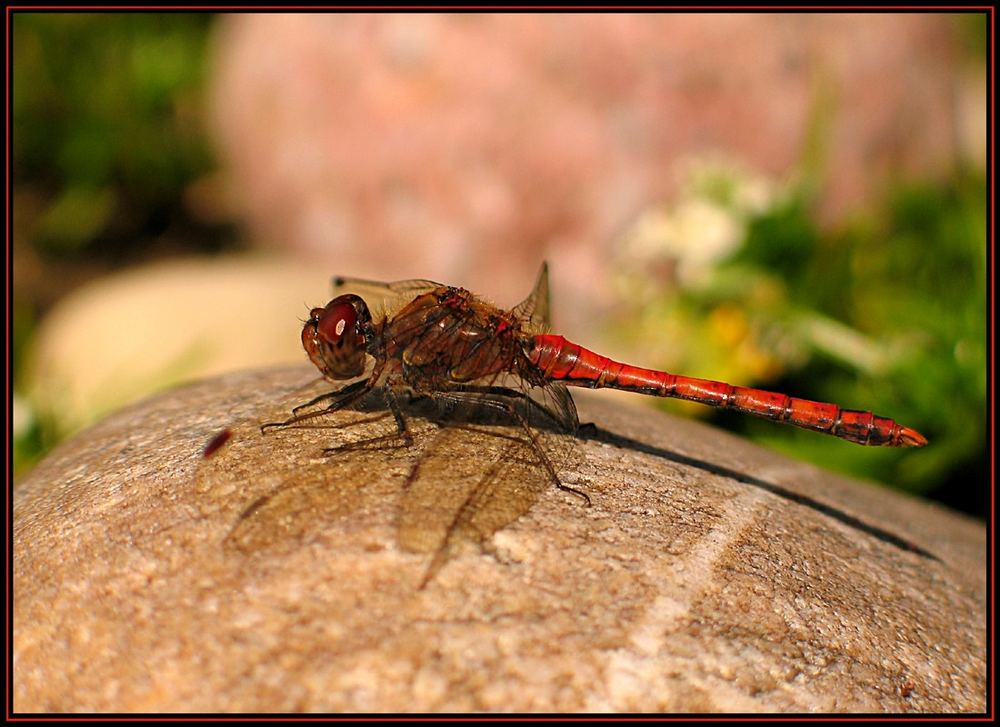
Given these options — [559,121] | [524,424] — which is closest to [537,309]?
[524,424]

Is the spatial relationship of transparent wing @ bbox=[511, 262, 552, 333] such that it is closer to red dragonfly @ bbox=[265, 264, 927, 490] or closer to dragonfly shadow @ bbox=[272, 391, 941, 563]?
red dragonfly @ bbox=[265, 264, 927, 490]

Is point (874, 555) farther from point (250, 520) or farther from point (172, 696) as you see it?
point (172, 696)

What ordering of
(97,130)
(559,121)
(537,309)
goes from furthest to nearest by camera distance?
(97,130), (559,121), (537,309)

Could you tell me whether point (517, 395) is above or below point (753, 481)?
above

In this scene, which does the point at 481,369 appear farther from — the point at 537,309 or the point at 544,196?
the point at 544,196

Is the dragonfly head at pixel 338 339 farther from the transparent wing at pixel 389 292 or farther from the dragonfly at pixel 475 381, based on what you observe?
the transparent wing at pixel 389 292

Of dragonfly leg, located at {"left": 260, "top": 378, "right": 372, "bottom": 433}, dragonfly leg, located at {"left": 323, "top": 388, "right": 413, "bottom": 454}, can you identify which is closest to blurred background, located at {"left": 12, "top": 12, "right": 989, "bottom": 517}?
dragonfly leg, located at {"left": 260, "top": 378, "right": 372, "bottom": 433}
